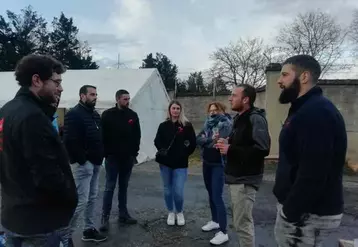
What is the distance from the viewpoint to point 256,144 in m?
3.33

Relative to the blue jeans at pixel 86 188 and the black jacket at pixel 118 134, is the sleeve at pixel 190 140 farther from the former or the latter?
the blue jeans at pixel 86 188

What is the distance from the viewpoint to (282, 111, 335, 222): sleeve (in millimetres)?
2137

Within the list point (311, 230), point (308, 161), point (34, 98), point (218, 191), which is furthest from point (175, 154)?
point (34, 98)

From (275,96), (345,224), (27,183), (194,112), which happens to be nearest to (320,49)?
(194,112)

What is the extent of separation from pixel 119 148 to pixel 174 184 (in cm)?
92

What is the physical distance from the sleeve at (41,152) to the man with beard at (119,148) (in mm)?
2713

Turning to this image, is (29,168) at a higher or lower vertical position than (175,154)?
higher

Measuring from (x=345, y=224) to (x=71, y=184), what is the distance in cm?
448

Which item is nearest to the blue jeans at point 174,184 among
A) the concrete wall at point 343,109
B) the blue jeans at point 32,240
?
the blue jeans at point 32,240

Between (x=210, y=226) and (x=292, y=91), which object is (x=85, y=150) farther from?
(x=292, y=91)

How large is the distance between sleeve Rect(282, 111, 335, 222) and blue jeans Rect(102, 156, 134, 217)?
304 centimetres

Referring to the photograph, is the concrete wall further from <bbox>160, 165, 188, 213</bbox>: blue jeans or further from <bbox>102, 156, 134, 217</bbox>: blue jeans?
<bbox>102, 156, 134, 217</bbox>: blue jeans

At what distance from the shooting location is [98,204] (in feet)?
19.3

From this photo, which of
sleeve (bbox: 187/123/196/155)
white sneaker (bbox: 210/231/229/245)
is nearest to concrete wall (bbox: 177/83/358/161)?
sleeve (bbox: 187/123/196/155)
